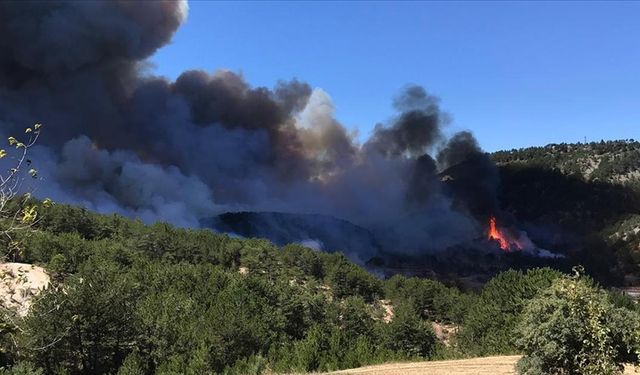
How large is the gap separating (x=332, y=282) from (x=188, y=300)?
64.2 m

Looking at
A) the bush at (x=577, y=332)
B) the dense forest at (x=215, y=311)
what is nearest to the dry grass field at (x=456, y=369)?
the dense forest at (x=215, y=311)

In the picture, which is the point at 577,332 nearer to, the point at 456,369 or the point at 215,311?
the point at 456,369

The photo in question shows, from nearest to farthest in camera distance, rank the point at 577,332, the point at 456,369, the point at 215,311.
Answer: the point at 577,332
the point at 456,369
the point at 215,311

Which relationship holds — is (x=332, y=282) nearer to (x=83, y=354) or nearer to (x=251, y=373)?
(x=83, y=354)

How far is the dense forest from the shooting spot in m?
44.5

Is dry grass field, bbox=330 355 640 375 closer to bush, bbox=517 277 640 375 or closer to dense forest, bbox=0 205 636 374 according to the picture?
dense forest, bbox=0 205 636 374

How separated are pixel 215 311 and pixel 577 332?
48.9m

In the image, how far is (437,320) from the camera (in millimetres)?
119125

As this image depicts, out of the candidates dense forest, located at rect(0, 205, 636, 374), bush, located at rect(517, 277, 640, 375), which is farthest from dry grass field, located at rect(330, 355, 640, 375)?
bush, located at rect(517, 277, 640, 375)

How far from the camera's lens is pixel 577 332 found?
1892cm

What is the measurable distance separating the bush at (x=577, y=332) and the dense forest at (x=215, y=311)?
34.9 ft

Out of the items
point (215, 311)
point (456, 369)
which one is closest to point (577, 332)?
point (456, 369)

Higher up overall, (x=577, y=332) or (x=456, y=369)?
(x=577, y=332)

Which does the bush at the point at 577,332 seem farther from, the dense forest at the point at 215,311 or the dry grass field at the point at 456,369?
the dry grass field at the point at 456,369
